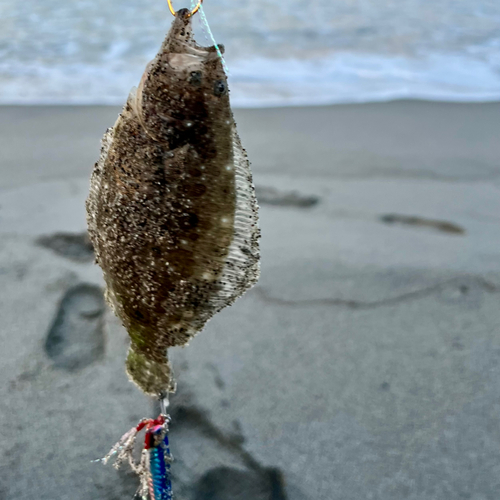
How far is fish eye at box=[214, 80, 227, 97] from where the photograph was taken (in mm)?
1015

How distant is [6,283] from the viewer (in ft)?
7.80

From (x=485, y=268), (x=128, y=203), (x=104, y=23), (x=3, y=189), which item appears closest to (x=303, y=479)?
(x=128, y=203)

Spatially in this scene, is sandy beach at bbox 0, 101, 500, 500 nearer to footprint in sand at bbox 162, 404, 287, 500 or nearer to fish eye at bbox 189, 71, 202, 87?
footprint in sand at bbox 162, 404, 287, 500

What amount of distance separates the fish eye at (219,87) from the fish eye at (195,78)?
0.12 ft

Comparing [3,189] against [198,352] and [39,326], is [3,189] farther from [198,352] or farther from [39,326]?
[198,352]

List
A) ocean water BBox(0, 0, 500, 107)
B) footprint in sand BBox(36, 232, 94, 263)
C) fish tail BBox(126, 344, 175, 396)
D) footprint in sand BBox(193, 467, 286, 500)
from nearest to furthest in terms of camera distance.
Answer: fish tail BBox(126, 344, 175, 396) → footprint in sand BBox(193, 467, 286, 500) → footprint in sand BBox(36, 232, 94, 263) → ocean water BBox(0, 0, 500, 107)

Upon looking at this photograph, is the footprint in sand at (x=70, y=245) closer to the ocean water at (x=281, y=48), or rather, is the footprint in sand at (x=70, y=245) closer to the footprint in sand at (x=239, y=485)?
the footprint in sand at (x=239, y=485)

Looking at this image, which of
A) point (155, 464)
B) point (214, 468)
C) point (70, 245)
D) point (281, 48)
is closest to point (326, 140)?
point (70, 245)

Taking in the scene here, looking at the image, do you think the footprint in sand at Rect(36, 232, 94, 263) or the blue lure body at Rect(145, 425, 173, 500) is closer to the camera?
the blue lure body at Rect(145, 425, 173, 500)

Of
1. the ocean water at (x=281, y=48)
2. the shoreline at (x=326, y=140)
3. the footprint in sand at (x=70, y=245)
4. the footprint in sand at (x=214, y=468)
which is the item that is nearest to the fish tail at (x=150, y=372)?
the footprint in sand at (x=214, y=468)

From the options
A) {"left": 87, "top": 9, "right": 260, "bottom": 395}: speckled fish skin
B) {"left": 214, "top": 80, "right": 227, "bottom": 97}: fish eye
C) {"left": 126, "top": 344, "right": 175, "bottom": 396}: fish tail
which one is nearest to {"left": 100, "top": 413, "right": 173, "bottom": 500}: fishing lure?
{"left": 126, "top": 344, "right": 175, "bottom": 396}: fish tail

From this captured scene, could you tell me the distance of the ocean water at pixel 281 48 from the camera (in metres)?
5.02

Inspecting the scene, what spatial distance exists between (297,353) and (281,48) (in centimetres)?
503

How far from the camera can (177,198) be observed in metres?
1.08
